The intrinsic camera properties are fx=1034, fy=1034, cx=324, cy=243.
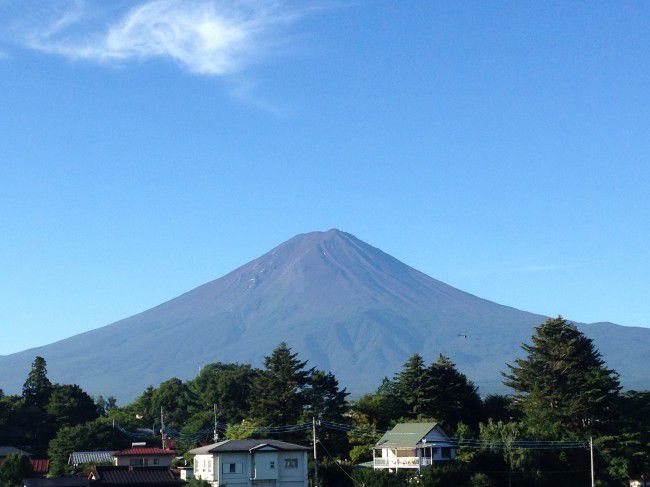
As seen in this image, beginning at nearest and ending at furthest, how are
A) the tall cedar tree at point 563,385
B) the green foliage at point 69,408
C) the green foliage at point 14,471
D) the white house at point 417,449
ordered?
the white house at point 417,449 → the green foliage at point 14,471 → the tall cedar tree at point 563,385 → the green foliage at point 69,408

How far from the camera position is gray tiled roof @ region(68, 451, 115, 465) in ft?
249

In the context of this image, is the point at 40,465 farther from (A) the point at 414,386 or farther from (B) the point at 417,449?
(B) the point at 417,449

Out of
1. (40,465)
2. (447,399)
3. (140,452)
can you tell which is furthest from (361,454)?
(40,465)

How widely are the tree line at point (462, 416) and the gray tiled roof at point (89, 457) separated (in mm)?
1049

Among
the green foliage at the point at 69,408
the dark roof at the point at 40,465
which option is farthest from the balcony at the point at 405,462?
the green foliage at the point at 69,408

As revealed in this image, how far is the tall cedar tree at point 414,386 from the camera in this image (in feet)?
247

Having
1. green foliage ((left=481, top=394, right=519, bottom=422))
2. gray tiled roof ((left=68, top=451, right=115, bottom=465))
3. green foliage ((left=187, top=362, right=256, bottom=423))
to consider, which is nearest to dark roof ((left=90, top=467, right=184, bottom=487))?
gray tiled roof ((left=68, top=451, right=115, bottom=465))

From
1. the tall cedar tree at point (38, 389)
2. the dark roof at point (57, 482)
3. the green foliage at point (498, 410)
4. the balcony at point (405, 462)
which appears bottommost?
the dark roof at point (57, 482)

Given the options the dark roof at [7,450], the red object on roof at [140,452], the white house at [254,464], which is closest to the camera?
the white house at [254,464]

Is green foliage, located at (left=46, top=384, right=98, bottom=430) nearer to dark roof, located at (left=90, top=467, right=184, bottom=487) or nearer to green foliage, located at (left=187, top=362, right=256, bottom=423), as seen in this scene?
green foliage, located at (left=187, top=362, right=256, bottom=423)

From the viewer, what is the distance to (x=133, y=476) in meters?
59.7

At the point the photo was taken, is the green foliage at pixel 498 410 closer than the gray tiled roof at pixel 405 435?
No

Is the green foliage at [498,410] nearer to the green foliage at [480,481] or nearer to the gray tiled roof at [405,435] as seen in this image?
the gray tiled roof at [405,435]

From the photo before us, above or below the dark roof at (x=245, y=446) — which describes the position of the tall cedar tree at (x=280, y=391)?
above
